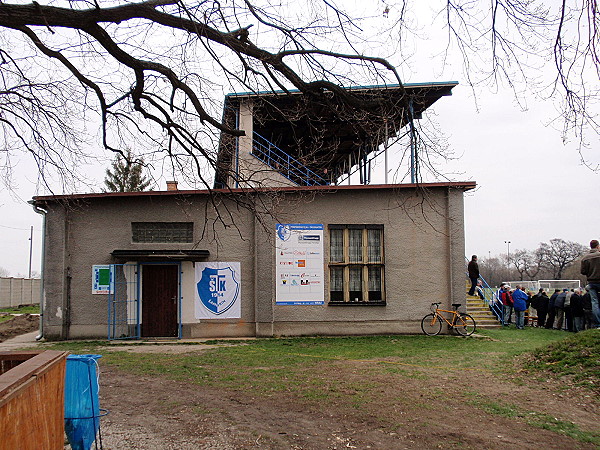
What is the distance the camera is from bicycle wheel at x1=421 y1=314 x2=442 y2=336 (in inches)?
613

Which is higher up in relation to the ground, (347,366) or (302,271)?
(302,271)

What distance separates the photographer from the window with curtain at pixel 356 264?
16.0m

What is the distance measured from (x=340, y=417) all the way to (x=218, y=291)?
959cm

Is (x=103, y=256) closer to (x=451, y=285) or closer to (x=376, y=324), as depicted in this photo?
(x=376, y=324)

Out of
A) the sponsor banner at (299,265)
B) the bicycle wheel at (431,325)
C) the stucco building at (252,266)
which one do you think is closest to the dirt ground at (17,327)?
the stucco building at (252,266)

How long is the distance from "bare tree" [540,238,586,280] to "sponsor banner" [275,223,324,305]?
2951 inches

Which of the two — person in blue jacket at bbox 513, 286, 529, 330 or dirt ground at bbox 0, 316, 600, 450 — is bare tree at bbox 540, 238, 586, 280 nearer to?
person in blue jacket at bbox 513, 286, 529, 330

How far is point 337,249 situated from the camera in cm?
1616

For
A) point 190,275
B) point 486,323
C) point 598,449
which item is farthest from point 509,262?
point 598,449

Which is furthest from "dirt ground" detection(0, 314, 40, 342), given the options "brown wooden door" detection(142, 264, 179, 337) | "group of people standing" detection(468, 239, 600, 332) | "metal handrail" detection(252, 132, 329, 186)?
"group of people standing" detection(468, 239, 600, 332)

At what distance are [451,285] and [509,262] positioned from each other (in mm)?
87266

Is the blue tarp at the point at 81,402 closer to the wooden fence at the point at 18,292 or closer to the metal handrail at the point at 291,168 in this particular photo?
the metal handrail at the point at 291,168

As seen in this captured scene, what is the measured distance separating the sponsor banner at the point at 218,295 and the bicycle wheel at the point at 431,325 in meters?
5.22

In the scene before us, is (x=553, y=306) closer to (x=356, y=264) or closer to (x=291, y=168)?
(x=356, y=264)
